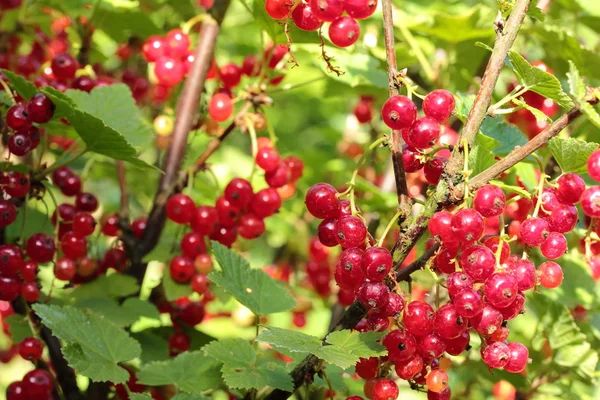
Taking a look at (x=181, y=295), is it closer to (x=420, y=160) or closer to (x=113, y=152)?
(x=113, y=152)

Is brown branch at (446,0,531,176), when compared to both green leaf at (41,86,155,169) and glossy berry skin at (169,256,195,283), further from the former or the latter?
glossy berry skin at (169,256,195,283)

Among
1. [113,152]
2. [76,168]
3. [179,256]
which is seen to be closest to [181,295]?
[179,256]

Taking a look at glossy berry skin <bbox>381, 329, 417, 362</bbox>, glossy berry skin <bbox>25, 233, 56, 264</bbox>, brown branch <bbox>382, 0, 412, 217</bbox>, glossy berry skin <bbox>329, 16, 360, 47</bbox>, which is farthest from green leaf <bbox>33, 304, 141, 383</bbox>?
glossy berry skin <bbox>329, 16, 360, 47</bbox>

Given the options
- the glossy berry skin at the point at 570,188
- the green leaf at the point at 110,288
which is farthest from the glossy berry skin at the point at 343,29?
the green leaf at the point at 110,288

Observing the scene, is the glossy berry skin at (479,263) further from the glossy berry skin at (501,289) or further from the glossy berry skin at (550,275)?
the glossy berry skin at (550,275)

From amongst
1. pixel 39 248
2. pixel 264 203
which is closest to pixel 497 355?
pixel 264 203

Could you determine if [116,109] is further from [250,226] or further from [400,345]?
[400,345]
